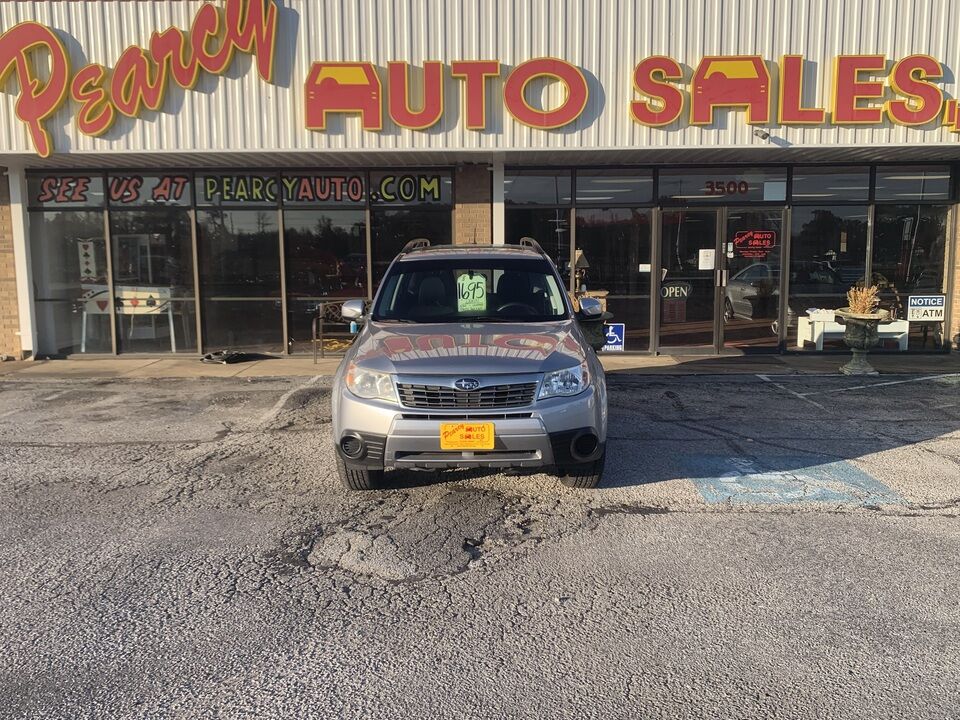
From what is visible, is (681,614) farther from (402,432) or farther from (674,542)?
(402,432)

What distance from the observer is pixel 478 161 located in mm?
11641

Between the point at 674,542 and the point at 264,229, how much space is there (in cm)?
963

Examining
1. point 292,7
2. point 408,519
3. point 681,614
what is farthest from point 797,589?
point 292,7

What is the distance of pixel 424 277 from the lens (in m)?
6.55

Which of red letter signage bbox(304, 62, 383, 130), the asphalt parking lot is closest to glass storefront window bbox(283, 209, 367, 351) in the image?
red letter signage bbox(304, 62, 383, 130)

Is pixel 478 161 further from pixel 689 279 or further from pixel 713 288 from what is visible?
pixel 713 288

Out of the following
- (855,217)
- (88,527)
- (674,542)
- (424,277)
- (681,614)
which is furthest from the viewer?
(855,217)

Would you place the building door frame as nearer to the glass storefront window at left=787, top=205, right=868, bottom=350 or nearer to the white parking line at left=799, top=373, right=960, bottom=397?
the glass storefront window at left=787, top=205, right=868, bottom=350

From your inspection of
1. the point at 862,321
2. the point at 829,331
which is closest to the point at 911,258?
the point at 829,331

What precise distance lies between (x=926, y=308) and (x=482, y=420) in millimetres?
10426

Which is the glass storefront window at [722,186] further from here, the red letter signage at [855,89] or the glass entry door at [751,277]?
the red letter signage at [855,89]

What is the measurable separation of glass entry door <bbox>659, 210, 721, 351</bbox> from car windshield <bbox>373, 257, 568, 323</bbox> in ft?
19.8

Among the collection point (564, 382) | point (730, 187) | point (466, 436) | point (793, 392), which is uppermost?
point (730, 187)

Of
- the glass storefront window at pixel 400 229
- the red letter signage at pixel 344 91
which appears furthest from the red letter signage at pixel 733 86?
the red letter signage at pixel 344 91
